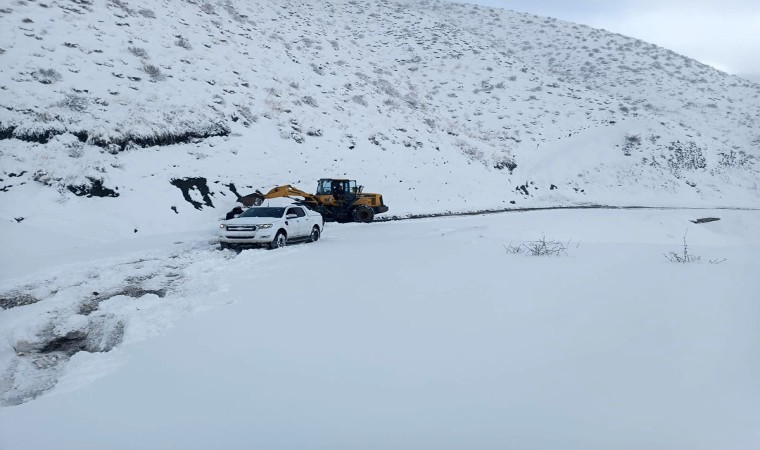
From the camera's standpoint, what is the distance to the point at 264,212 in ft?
52.9

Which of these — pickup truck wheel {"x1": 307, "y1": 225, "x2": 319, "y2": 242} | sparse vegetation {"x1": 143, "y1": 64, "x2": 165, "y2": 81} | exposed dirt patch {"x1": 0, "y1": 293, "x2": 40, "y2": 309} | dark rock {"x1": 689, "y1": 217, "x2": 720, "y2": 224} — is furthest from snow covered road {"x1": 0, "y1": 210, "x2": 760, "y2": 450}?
sparse vegetation {"x1": 143, "y1": 64, "x2": 165, "y2": 81}

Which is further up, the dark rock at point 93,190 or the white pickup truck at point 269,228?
the dark rock at point 93,190

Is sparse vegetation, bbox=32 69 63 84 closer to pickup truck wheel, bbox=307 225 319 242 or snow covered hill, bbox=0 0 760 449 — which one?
snow covered hill, bbox=0 0 760 449

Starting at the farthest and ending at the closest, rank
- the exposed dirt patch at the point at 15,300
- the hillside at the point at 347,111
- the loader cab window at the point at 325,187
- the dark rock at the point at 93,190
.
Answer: the loader cab window at the point at 325,187 → the hillside at the point at 347,111 → the dark rock at the point at 93,190 → the exposed dirt patch at the point at 15,300

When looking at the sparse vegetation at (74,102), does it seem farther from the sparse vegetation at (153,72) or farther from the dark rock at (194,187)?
the dark rock at (194,187)

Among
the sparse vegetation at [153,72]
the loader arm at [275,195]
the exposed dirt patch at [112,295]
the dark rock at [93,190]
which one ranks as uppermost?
the sparse vegetation at [153,72]

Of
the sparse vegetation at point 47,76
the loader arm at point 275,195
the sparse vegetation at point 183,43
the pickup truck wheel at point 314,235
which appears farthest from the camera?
the sparse vegetation at point 183,43

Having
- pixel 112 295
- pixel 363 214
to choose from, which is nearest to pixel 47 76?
pixel 363 214

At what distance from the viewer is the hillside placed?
62.5 ft

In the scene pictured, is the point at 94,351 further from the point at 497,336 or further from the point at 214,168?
the point at 214,168

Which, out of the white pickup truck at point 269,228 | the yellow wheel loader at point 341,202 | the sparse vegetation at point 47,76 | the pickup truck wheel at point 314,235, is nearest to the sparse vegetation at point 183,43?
the sparse vegetation at point 47,76

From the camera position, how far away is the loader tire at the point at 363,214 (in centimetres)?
2291

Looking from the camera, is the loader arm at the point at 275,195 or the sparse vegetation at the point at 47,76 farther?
the loader arm at the point at 275,195

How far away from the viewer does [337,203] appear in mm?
22922
